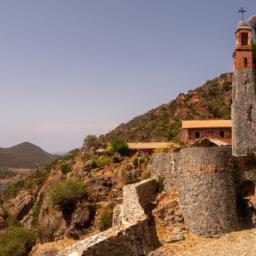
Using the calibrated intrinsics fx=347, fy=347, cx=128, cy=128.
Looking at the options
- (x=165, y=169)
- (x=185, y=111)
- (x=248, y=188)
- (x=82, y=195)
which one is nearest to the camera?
(x=248, y=188)

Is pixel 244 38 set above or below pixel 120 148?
above

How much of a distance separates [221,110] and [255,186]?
41.8 metres

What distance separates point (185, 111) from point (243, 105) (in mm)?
32626

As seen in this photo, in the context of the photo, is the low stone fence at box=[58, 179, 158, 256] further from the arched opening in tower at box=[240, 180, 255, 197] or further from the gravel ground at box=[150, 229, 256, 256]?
the arched opening in tower at box=[240, 180, 255, 197]

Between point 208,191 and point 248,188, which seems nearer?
point 208,191

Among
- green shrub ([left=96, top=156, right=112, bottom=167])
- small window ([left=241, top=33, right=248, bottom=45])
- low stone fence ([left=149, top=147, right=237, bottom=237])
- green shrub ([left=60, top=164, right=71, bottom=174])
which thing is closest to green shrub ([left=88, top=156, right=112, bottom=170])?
green shrub ([left=96, top=156, right=112, bottom=167])

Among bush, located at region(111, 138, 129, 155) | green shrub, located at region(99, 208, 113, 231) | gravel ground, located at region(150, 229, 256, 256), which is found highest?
bush, located at region(111, 138, 129, 155)

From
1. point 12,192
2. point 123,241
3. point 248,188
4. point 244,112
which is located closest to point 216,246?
point 123,241

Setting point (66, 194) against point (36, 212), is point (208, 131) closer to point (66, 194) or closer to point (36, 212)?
point (66, 194)

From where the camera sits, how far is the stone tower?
30359mm

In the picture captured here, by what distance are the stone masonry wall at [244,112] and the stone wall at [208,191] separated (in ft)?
33.4

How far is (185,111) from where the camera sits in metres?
63.5

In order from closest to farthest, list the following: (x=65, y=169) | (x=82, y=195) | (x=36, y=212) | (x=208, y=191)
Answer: (x=208, y=191) < (x=82, y=195) < (x=36, y=212) < (x=65, y=169)

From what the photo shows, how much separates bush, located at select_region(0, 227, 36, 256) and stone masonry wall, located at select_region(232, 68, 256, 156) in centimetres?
2038
